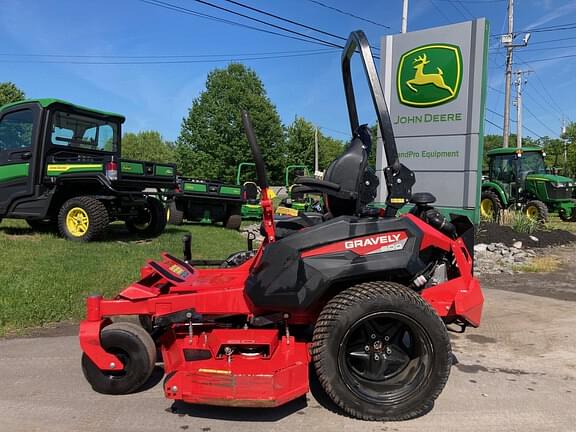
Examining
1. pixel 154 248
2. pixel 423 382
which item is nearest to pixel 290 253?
pixel 423 382

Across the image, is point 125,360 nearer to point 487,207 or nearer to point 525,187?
point 487,207

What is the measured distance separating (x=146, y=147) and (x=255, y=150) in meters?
77.2

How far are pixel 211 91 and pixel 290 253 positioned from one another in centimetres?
4797

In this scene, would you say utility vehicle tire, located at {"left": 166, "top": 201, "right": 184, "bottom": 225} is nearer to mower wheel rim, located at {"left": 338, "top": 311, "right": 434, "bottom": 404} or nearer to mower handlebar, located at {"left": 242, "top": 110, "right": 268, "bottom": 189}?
mower handlebar, located at {"left": 242, "top": 110, "right": 268, "bottom": 189}

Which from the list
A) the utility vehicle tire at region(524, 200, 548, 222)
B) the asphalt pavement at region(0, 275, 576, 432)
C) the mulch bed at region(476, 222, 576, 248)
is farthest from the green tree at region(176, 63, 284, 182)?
the asphalt pavement at region(0, 275, 576, 432)

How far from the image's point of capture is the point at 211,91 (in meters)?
48.5

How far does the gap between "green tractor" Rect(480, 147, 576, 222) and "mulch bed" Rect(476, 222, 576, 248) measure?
3.46 m

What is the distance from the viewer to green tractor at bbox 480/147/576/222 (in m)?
16.3

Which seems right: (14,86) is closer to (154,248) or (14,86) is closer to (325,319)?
(154,248)

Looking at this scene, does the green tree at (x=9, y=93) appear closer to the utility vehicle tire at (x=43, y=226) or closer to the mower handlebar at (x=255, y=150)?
the utility vehicle tire at (x=43, y=226)

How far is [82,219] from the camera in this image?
28.9 feet

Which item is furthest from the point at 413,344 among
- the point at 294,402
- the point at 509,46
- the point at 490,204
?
the point at 509,46

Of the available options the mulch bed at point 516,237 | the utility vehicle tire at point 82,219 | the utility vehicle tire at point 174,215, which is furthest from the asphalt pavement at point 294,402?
the utility vehicle tire at point 174,215

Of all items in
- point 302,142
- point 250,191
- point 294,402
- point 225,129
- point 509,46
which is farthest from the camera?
point 302,142
